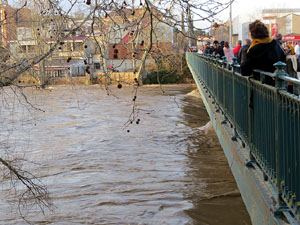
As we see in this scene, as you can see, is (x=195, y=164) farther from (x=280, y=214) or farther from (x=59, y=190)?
(x=280, y=214)

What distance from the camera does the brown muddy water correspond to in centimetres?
965

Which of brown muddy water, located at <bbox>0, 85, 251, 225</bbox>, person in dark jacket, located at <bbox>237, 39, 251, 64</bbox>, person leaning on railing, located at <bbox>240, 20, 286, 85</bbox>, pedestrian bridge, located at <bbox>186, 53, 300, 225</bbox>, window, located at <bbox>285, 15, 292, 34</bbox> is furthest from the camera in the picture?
window, located at <bbox>285, 15, 292, 34</bbox>

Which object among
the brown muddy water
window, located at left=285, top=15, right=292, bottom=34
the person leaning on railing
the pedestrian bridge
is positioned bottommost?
the brown muddy water

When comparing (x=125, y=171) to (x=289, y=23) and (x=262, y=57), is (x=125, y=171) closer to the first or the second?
(x=262, y=57)

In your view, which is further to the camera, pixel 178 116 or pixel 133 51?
pixel 178 116

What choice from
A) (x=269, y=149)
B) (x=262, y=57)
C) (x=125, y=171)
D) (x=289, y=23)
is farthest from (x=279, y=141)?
(x=289, y=23)

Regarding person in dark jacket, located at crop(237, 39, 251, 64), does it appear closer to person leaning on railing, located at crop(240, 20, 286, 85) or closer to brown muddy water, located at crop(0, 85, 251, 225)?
person leaning on railing, located at crop(240, 20, 286, 85)

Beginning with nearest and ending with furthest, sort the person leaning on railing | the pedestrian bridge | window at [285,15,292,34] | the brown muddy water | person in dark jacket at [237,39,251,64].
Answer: the pedestrian bridge → the person leaning on railing → person in dark jacket at [237,39,251,64] → the brown muddy water → window at [285,15,292,34]

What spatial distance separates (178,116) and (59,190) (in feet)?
49.5

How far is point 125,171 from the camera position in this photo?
1355 cm

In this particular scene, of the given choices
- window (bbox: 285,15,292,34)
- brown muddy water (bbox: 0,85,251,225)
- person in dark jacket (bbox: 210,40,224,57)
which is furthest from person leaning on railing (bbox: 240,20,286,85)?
window (bbox: 285,15,292,34)

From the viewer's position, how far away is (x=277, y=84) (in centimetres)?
390

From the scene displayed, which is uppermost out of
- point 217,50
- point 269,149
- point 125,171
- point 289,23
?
point 289,23

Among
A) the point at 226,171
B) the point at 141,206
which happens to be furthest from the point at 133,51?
the point at 226,171
